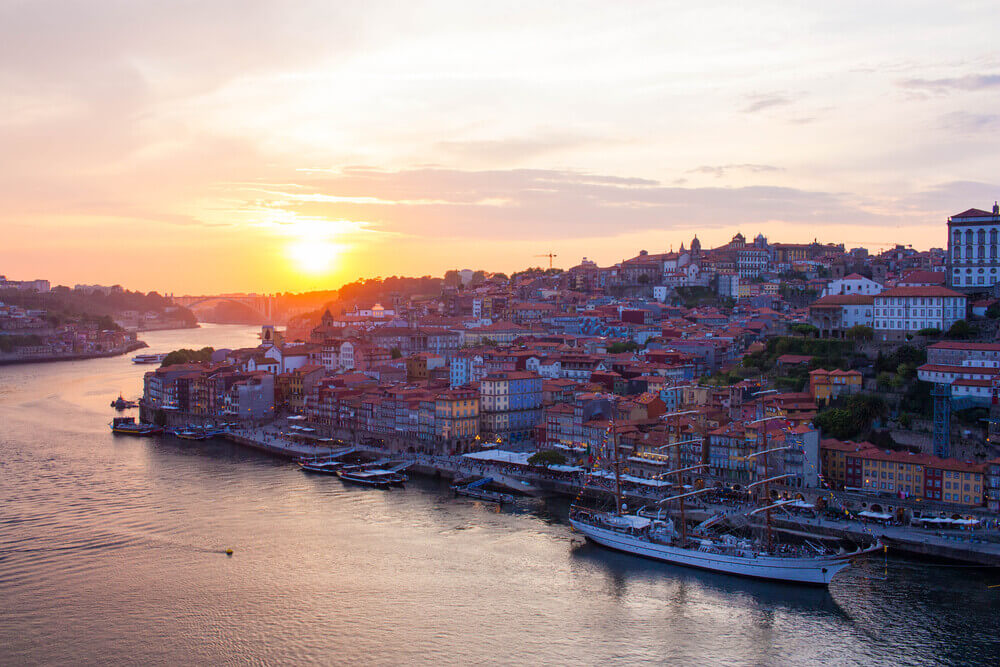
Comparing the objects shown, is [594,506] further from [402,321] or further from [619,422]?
[402,321]

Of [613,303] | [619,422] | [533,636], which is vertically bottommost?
[533,636]

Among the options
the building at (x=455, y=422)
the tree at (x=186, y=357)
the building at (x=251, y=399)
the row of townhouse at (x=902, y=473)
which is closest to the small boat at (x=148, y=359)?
the tree at (x=186, y=357)

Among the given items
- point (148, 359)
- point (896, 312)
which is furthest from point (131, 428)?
point (148, 359)

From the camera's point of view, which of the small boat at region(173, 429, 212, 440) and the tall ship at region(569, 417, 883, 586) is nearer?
the tall ship at region(569, 417, 883, 586)

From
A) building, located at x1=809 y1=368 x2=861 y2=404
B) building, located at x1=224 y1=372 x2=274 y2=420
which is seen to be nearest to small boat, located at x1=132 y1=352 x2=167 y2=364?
building, located at x1=224 y1=372 x2=274 y2=420

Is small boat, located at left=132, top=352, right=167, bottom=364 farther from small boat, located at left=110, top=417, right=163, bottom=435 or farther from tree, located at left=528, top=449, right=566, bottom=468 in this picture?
tree, located at left=528, top=449, right=566, bottom=468

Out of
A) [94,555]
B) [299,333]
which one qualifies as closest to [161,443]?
[94,555]

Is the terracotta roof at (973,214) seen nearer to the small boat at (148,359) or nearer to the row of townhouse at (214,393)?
the row of townhouse at (214,393)
